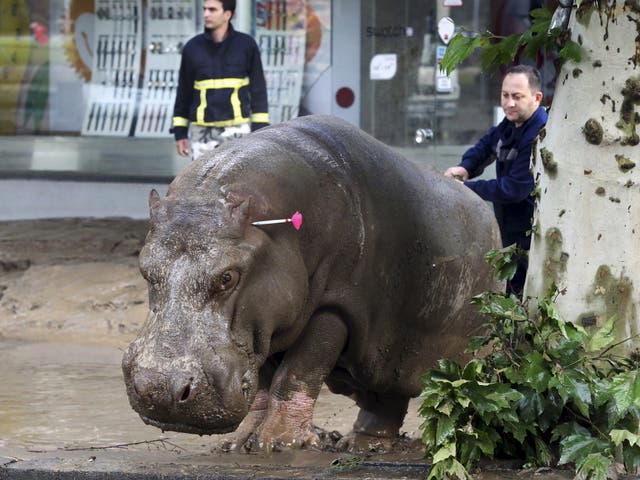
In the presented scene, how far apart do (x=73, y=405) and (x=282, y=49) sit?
574 centimetres

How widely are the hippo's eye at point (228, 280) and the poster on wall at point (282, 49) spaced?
789cm

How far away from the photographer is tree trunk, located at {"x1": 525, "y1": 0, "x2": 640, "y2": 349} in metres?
4.71

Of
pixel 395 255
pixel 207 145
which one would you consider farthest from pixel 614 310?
pixel 207 145

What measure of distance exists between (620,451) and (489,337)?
22.2 inches

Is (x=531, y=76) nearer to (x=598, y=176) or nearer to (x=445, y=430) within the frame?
(x=598, y=176)

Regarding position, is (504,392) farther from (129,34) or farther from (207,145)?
(129,34)

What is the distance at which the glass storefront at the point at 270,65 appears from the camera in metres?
12.4

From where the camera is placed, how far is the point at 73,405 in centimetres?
769

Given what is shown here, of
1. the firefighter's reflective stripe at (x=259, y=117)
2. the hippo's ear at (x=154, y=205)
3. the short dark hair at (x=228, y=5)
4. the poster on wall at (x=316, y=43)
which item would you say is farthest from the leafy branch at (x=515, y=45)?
the poster on wall at (x=316, y=43)

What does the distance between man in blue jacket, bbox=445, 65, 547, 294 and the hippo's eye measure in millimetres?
2605

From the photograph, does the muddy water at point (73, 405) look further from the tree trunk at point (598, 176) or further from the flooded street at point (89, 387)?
the tree trunk at point (598, 176)

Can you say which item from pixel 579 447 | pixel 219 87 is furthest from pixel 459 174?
pixel 219 87

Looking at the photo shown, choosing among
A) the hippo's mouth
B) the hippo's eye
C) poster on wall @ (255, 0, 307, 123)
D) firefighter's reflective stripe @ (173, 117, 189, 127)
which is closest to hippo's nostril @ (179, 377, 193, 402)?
the hippo's mouth

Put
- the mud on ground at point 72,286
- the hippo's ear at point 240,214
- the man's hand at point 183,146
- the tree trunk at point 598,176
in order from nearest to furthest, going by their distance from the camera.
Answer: the tree trunk at point 598,176 < the hippo's ear at point 240,214 < the man's hand at point 183,146 < the mud on ground at point 72,286
